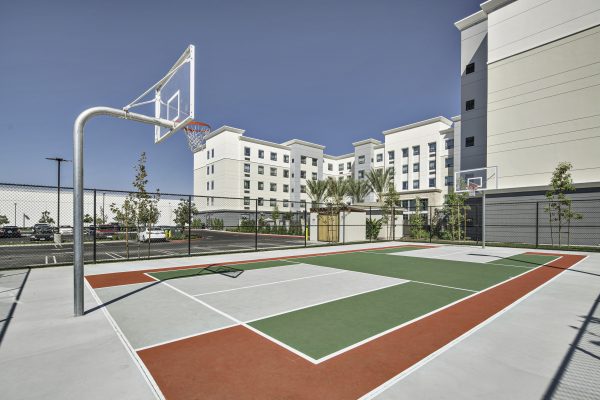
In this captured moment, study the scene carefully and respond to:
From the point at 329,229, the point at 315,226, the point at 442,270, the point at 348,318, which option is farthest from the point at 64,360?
the point at 315,226

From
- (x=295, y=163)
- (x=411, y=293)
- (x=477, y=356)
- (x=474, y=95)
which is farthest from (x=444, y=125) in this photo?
(x=477, y=356)

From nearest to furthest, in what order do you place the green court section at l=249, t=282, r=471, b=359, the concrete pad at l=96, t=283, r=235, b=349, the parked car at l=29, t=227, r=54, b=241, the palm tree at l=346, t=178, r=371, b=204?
the green court section at l=249, t=282, r=471, b=359 < the concrete pad at l=96, t=283, r=235, b=349 < the parked car at l=29, t=227, r=54, b=241 < the palm tree at l=346, t=178, r=371, b=204

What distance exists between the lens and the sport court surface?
3385 millimetres

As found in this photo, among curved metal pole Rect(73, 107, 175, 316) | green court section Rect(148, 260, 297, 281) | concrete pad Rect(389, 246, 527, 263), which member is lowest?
concrete pad Rect(389, 246, 527, 263)

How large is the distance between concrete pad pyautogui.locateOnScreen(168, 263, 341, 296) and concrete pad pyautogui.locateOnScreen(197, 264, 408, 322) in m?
0.57

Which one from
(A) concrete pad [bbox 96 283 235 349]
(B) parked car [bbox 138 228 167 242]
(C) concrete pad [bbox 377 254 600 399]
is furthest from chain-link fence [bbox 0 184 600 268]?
(C) concrete pad [bbox 377 254 600 399]

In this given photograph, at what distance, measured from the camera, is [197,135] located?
10.7 meters

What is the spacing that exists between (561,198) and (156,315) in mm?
26293

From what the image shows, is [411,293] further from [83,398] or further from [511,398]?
[83,398]

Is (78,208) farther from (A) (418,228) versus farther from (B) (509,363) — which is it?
(A) (418,228)

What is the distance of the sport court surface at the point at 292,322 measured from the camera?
3.38 metres

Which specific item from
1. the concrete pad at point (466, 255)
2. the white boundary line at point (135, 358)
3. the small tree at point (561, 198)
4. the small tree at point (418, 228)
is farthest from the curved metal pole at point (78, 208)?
the small tree at point (418, 228)

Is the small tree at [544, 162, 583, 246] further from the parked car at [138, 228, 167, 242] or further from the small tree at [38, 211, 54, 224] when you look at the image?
the small tree at [38, 211, 54, 224]

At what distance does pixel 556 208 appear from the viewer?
69.7 ft
